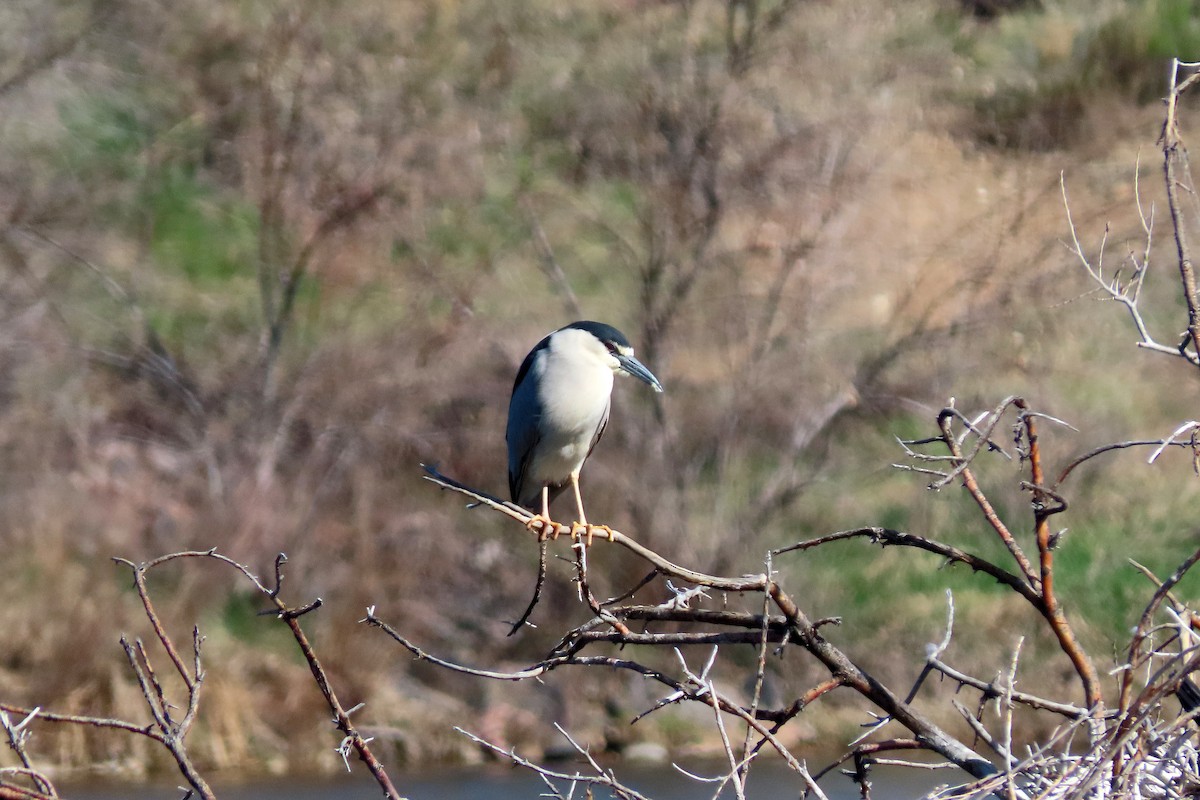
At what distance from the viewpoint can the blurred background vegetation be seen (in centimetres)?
1138

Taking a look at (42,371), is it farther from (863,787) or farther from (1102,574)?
(863,787)

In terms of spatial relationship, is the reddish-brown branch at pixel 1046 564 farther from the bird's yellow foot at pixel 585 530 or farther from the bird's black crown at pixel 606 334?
the bird's black crown at pixel 606 334

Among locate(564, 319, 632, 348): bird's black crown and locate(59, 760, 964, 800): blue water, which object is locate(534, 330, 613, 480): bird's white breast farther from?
locate(59, 760, 964, 800): blue water

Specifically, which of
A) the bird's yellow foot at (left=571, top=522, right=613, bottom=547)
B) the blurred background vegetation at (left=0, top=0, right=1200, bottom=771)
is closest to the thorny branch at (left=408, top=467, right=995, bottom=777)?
the bird's yellow foot at (left=571, top=522, right=613, bottom=547)

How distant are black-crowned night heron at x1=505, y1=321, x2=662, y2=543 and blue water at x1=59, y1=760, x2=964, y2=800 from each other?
4535 mm

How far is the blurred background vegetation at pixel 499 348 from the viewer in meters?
11.4

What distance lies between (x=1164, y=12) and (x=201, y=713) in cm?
1694

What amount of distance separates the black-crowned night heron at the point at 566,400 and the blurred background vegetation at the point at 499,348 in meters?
5.52

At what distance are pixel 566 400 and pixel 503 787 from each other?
544 centimetres

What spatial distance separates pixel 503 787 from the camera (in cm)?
1011

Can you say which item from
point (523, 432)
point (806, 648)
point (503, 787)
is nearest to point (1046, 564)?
point (806, 648)

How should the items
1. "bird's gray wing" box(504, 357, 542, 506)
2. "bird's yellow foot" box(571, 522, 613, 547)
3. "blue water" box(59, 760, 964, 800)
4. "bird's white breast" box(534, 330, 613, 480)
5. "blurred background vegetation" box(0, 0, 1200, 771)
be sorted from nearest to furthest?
"bird's yellow foot" box(571, 522, 613, 547) < "bird's white breast" box(534, 330, 613, 480) < "bird's gray wing" box(504, 357, 542, 506) < "blue water" box(59, 760, 964, 800) < "blurred background vegetation" box(0, 0, 1200, 771)

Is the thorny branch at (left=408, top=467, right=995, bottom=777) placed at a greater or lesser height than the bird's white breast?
greater

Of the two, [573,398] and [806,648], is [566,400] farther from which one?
[806,648]
